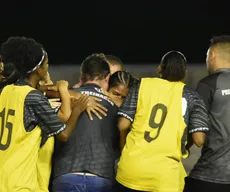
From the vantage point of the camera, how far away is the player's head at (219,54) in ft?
12.3

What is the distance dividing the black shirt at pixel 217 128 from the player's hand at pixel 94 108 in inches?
25.6

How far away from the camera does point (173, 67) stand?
3561 mm

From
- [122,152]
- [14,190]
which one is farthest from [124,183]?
→ [14,190]

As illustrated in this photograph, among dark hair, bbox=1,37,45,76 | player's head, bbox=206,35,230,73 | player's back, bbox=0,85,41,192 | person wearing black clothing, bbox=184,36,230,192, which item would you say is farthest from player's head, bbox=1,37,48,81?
player's head, bbox=206,35,230,73

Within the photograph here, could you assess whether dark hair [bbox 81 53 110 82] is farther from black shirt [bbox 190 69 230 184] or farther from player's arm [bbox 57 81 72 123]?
black shirt [bbox 190 69 230 184]

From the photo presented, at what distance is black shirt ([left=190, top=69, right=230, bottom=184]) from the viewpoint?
11.9ft

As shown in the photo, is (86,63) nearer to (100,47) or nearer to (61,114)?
(61,114)

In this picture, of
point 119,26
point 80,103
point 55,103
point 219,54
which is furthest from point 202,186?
point 119,26

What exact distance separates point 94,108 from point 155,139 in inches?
16.4

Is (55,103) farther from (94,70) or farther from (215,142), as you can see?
(215,142)

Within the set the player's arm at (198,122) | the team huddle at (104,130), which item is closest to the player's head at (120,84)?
the team huddle at (104,130)

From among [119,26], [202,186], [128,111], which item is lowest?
[119,26]

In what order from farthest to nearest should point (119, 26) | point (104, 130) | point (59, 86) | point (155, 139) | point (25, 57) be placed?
point (119, 26) → point (59, 86) → point (104, 130) → point (155, 139) → point (25, 57)

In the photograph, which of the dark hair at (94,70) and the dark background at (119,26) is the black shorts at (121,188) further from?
the dark background at (119,26)
